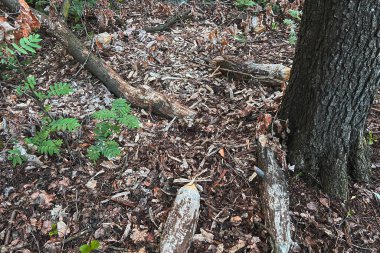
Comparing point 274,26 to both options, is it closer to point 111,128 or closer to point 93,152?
point 111,128

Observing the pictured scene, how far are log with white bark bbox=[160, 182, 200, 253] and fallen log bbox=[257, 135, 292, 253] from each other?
58 cm

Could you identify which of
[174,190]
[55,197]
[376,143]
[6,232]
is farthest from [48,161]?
[376,143]

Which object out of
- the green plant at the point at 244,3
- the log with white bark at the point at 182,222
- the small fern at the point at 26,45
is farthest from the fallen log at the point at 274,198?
the green plant at the point at 244,3

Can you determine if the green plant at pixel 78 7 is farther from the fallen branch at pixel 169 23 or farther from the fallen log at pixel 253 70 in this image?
the fallen log at pixel 253 70

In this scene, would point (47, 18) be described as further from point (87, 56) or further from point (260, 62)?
point (260, 62)

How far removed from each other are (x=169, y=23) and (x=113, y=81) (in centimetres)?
180

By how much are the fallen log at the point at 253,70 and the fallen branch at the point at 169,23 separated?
4.39 ft

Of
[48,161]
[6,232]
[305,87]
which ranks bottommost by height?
[6,232]

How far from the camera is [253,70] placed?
4035mm

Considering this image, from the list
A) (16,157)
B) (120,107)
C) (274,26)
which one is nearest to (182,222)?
(120,107)

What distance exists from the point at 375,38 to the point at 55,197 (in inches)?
110

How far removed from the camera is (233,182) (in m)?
2.97

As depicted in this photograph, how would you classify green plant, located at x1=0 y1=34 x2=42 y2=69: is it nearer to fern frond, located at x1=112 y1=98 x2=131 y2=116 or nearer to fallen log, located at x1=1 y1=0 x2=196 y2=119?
fern frond, located at x1=112 y1=98 x2=131 y2=116

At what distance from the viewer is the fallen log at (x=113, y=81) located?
3611 mm
